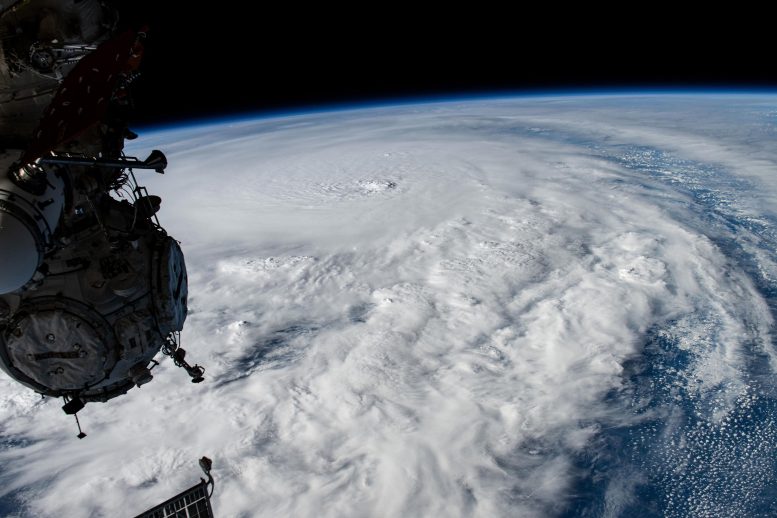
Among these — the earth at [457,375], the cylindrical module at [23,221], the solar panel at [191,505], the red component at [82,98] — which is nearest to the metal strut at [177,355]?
the solar panel at [191,505]

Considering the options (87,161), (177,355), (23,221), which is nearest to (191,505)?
(177,355)

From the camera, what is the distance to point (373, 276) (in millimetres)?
16125

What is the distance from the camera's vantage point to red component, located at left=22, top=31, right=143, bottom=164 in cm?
257

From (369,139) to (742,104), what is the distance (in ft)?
180

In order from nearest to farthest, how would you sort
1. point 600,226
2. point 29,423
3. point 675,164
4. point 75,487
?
point 75,487
point 29,423
point 600,226
point 675,164

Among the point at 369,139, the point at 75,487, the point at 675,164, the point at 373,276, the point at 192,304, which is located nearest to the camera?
the point at 75,487

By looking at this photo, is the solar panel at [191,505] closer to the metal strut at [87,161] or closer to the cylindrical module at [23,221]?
the cylindrical module at [23,221]

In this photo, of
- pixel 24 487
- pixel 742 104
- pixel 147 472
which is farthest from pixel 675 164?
pixel 742 104

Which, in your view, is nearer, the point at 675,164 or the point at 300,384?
the point at 300,384

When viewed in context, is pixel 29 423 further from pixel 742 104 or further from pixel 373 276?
pixel 742 104

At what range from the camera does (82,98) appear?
8.70ft

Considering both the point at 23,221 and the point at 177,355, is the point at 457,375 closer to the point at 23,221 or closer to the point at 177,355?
the point at 177,355

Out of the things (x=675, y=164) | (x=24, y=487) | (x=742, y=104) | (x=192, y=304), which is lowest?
(x=24, y=487)

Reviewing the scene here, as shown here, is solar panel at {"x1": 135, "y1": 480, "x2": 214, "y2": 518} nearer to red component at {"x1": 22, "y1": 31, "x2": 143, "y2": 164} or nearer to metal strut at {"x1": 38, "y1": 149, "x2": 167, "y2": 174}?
metal strut at {"x1": 38, "y1": 149, "x2": 167, "y2": 174}
